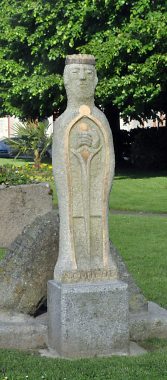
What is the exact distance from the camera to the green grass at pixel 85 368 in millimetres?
6285

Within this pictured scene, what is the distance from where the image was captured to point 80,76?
24.2ft

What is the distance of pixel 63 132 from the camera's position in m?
7.29

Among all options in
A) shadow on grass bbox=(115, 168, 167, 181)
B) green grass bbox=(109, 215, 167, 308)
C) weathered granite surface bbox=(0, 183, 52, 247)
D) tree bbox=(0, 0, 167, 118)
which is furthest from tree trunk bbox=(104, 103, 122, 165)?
weathered granite surface bbox=(0, 183, 52, 247)

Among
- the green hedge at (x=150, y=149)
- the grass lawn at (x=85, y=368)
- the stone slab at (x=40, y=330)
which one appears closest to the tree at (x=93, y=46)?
the green hedge at (x=150, y=149)

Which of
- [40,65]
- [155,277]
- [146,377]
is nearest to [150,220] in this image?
[155,277]

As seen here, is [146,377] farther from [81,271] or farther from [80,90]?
[80,90]

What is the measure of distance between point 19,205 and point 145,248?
2.35 meters

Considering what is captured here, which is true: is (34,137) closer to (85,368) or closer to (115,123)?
(115,123)

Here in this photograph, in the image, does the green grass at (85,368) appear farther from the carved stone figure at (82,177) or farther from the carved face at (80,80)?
the carved face at (80,80)

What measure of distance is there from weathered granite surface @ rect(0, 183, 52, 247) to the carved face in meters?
6.90

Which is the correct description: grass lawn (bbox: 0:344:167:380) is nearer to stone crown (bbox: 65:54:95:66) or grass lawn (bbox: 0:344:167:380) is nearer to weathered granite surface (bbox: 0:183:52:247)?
stone crown (bbox: 65:54:95:66)

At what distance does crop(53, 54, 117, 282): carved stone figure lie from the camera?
7.30 m

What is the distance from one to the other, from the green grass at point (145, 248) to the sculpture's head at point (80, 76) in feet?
9.69

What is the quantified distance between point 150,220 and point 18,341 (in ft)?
32.7
